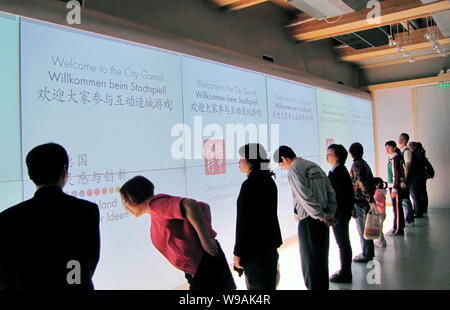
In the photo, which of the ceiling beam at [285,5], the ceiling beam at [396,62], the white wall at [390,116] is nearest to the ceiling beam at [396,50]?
the ceiling beam at [396,62]

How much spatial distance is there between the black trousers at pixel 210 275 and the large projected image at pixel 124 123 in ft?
3.36

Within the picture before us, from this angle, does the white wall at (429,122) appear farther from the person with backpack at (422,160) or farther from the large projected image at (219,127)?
the large projected image at (219,127)

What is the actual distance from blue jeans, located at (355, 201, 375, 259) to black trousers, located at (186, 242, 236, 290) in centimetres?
231

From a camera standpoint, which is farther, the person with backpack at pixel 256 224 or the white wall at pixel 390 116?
the white wall at pixel 390 116

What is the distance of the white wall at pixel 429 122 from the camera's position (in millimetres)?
6695

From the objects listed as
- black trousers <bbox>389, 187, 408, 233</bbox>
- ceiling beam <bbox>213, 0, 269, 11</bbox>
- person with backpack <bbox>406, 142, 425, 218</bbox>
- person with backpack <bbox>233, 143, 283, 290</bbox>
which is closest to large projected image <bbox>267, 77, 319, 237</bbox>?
ceiling beam <bbox>213, 0, 269, 11</bbox>

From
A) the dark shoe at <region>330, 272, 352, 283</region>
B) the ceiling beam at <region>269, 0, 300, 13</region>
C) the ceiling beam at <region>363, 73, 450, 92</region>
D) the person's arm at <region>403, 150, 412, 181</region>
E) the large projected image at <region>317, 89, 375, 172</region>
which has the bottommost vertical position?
the dark shoe at <region>330, 272, 352, 283</region>

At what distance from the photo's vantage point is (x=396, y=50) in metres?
5.90

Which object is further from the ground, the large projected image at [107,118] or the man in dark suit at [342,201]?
the large projected image at [107,118]

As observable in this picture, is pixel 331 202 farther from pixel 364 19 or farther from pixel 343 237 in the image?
pixel 364 19

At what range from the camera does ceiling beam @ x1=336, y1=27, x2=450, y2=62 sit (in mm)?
5500

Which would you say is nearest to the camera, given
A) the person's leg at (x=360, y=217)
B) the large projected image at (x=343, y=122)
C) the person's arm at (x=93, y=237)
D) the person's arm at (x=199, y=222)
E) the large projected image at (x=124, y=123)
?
the person's arm at (x=93, y=237)

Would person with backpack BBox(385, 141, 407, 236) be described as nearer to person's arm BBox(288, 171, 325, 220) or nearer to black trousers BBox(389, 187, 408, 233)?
black trousers BBox(389, 187, 408, 233)

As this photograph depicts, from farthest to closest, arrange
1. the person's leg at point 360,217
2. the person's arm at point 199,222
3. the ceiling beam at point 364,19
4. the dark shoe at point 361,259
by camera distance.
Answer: the ceiling beam at point 364,19 → the dark shoe at point 361,259 → the person's leg at point 360,217 → the person's arm at point 199,222
